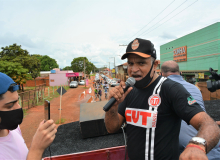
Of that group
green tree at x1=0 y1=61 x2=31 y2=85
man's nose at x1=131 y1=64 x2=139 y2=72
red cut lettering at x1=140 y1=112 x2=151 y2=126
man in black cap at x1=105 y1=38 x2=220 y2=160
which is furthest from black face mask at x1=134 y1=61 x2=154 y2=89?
green tree at x1=0 y1=61 x2=31 y2=85

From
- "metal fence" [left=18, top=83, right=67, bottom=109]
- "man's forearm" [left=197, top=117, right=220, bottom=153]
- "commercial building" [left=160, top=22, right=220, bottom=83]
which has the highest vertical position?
"commercial building" [left=160, top=22, right=220, bottom=83]

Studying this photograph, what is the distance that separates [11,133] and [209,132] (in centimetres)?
183

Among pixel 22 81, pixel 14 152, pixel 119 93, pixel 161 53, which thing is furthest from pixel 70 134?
pixel 161 53

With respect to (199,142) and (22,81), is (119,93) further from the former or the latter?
(22,81)

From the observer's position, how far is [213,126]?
3.66 feet

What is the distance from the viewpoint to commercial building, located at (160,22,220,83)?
63.1 feet

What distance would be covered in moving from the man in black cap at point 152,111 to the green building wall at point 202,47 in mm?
22284

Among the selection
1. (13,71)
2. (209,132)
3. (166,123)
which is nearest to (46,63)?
(13,71)

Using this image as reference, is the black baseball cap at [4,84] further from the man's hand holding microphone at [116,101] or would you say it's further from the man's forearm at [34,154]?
the man's hand holding microphone at [116,101]

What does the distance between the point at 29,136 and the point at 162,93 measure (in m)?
9.46

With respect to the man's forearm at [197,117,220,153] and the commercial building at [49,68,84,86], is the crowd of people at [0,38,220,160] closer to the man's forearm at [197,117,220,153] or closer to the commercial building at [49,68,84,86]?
the man's forearm at [197,117,220,153]

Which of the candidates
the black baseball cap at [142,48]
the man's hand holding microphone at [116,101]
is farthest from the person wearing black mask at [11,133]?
the black baseball cap at [142,48]

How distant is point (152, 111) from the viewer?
1.55 metres

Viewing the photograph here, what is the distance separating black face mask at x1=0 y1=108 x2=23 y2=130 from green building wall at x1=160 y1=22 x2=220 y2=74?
2342cm
